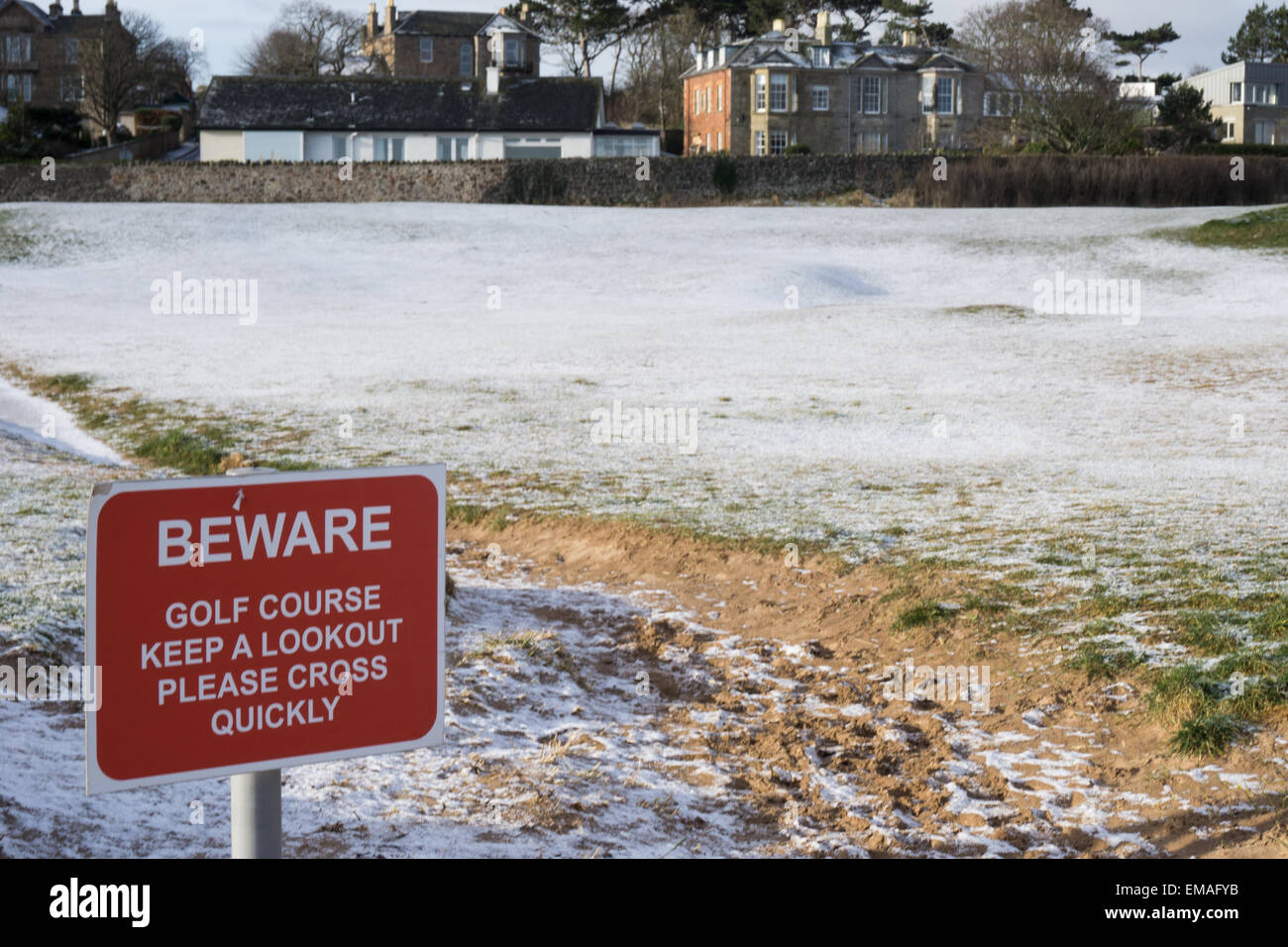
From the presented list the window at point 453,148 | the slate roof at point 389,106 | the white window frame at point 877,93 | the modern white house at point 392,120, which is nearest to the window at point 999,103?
the white window frame at point 877,93

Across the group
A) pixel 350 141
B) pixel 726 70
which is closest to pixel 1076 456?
pixel 350 141

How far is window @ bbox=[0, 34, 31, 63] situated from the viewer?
83312 mm

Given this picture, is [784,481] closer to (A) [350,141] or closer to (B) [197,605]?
(B) [197,605]

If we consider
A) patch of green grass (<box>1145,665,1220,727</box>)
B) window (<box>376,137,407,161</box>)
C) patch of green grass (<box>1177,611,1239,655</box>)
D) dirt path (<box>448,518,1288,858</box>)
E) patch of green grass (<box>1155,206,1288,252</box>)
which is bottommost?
dirt path (<box>448,518,1288,858</box>)

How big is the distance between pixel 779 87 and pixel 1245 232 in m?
37.9

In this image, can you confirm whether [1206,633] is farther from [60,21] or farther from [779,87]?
[60,21]

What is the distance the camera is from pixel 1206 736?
644 centimetres

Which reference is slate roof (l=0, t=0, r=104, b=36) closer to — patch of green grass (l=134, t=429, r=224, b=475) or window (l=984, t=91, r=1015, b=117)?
window (l=984, t=91, r=1015, b=117)

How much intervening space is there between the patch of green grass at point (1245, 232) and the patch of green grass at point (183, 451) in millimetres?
27893

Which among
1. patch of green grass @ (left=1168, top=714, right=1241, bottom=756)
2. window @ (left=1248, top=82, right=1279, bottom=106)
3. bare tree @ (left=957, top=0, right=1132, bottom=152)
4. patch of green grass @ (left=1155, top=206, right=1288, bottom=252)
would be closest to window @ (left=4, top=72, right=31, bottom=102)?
bare tree @ (left=957, top=0, right=1132, bottom=152)

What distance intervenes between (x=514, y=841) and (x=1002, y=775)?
2522 millimetres

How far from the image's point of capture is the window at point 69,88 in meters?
82.6

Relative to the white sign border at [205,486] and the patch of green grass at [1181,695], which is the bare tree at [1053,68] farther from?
the white sign border at [205,486]

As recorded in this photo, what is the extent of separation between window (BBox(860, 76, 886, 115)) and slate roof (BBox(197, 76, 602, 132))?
16.4 m
